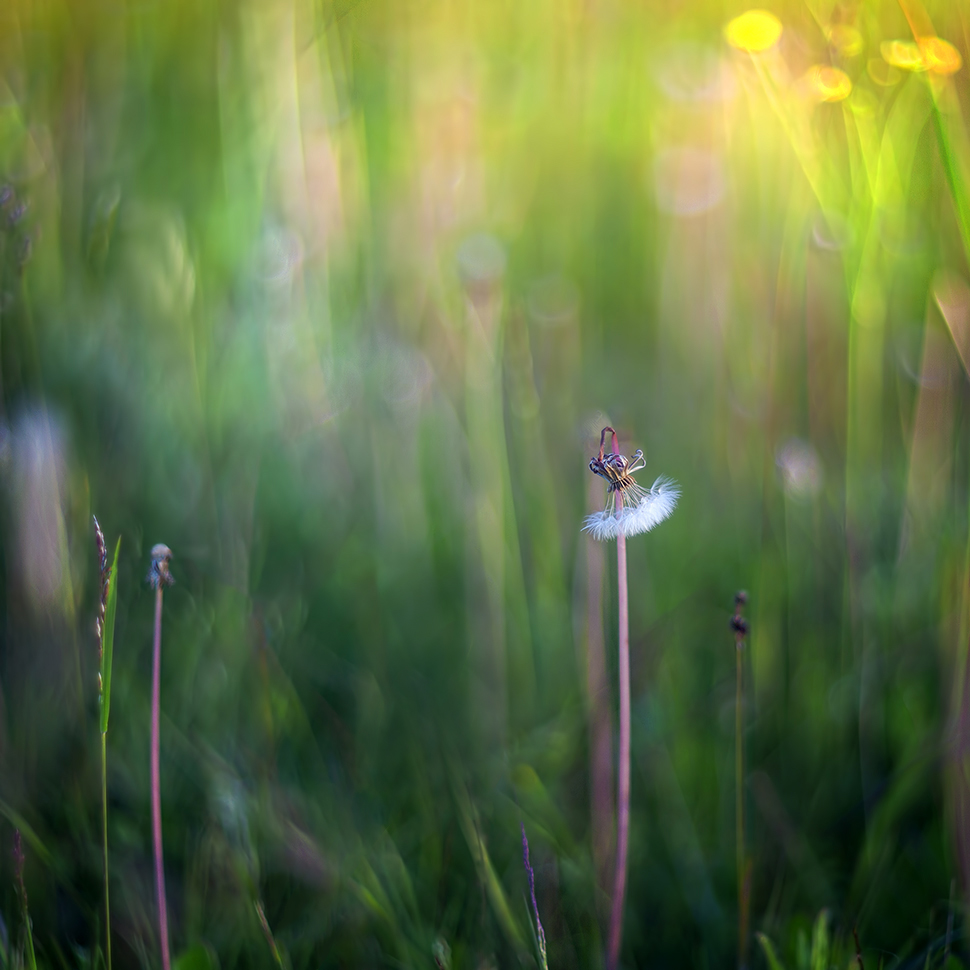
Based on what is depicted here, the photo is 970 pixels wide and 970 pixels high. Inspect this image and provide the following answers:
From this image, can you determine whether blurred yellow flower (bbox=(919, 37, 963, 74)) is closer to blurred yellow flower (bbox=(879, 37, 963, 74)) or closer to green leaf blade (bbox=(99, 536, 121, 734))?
blurred yellow flower (bbox=(879, 37, 963, 74))

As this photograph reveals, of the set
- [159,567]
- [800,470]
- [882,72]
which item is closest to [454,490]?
[800,470]

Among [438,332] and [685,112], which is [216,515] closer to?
[438,332]

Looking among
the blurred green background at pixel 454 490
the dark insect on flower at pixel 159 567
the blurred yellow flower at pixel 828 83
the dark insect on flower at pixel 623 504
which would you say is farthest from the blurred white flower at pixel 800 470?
the dark insect on flower at pixel 159 567

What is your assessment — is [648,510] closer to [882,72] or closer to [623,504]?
[623,504]

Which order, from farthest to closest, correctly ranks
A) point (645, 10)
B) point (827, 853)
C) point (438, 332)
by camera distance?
point (645, 10)
point (438, 332)
point (827, 853)

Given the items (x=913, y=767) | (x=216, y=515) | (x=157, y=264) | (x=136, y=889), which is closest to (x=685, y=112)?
(x=157, y=264)

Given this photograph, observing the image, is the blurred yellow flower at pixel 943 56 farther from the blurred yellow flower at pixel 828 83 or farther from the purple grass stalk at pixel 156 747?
the purple grass stalk at pixel 156 747

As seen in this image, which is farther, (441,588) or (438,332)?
(438,332)
